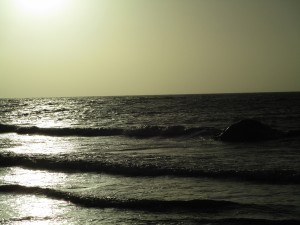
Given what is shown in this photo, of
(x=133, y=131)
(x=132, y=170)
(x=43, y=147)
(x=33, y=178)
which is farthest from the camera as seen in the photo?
(x=133, y=131)

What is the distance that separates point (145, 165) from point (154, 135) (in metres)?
14.8

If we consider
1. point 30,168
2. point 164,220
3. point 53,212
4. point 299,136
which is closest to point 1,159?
point 30,168

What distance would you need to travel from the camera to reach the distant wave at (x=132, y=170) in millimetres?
14094

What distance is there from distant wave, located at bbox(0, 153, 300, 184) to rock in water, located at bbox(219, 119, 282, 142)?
10535mm

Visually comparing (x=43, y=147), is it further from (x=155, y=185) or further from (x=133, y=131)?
(x=155, y=185)

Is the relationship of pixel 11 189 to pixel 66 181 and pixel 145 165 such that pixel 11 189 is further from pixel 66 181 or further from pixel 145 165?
pixel 145 165

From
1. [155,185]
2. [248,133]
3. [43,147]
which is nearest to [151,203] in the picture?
[155,185]

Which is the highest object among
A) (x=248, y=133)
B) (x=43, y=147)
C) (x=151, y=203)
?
(x=248, y=133)

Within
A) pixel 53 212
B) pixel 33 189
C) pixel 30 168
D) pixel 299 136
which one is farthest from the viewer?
pixel 299 136

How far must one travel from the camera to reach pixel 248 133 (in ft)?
85.9

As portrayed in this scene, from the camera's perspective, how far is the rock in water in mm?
25625

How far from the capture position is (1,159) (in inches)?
774

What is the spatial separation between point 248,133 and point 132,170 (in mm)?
12038

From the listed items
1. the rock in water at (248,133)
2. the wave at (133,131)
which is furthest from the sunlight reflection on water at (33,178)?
the wave at (133,131)
